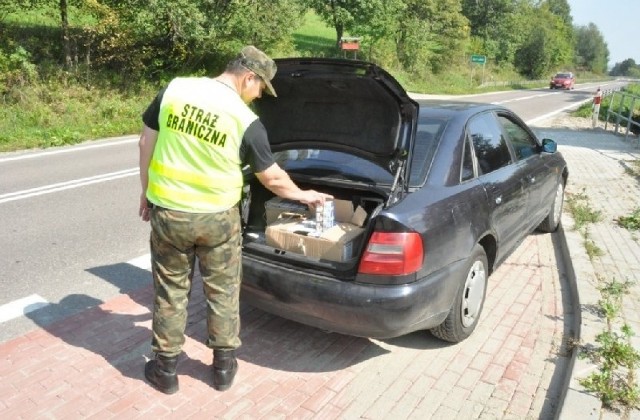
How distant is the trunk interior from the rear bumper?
84mm

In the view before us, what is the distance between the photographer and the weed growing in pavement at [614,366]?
298 cm

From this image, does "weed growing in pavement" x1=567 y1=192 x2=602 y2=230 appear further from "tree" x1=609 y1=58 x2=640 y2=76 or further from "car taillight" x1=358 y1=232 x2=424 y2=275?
"tree" x1=609 y1=58 x2=640 y2=76

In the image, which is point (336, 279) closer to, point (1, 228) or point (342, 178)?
point (342, 178)

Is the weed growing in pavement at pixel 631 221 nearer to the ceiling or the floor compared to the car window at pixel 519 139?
nearer to the floor

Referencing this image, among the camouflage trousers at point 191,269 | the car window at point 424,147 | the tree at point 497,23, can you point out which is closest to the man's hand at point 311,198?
the camouflage trousers at point 191,269

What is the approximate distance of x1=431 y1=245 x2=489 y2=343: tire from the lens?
3.53 metres

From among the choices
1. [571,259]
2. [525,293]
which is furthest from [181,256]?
[571,259]

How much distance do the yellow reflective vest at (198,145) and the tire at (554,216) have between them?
168 inches

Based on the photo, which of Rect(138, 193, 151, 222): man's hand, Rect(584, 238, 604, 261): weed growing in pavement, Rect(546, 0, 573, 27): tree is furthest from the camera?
Rect(546, 0, 573, 27): tree

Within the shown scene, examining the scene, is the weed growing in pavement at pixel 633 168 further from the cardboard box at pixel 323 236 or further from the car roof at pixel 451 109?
the cardboard box at pixel 323 236

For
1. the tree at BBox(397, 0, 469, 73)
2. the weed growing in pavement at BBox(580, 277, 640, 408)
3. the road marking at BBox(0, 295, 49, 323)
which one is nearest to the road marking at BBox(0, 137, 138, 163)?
the road marking at BBox(0, 295, 49, 323)

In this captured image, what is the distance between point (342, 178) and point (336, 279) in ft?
2.91

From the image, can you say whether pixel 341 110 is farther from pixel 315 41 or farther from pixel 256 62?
pixel 315 41

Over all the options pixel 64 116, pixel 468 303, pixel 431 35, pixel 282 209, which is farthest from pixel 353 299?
pixel 431 35
